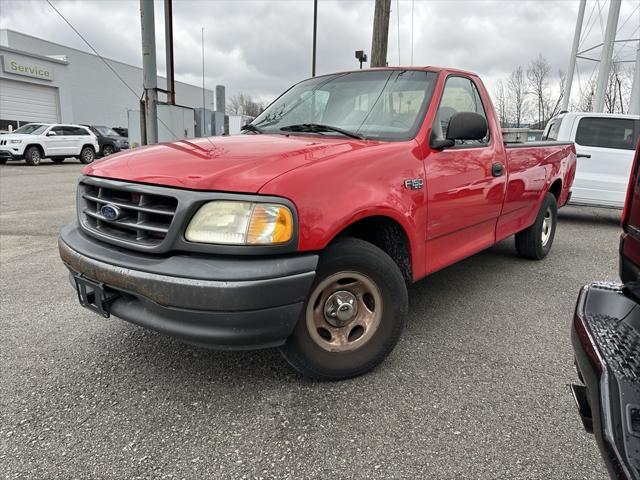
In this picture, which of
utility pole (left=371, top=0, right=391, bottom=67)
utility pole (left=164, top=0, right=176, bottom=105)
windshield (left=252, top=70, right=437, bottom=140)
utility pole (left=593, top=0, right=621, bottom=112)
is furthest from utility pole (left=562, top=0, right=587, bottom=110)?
windshield (left=252, top=70, right=437, bottom=140)

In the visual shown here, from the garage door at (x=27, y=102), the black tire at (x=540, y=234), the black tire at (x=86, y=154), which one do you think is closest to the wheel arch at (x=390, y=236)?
the black tire at (x=540, y=234)

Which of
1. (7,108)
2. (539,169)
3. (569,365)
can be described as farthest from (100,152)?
(569,365)

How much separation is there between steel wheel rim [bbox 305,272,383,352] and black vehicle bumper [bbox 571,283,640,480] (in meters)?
1.05

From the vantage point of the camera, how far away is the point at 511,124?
40688 mm

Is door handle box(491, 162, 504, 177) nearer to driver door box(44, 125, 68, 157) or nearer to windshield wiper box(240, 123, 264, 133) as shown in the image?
windshield wiper box(240, 123, 264, 133)

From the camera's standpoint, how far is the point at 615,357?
1452 millimetres

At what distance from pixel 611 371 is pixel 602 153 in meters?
7.71

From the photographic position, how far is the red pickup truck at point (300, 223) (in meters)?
2.09

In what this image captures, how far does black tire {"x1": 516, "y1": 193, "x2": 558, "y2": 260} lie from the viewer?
16.7ft

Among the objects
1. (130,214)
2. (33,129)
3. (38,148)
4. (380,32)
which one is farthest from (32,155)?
(130,214)

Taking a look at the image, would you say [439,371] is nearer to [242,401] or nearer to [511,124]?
[242,401]

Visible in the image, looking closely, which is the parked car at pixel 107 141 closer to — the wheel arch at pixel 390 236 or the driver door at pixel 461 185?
the driver door at pixel 461 185

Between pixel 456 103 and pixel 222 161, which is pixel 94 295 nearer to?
pixel 222 161

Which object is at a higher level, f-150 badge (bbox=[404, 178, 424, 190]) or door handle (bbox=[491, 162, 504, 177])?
door handle (bbox=[491, 162, 504, 177])
